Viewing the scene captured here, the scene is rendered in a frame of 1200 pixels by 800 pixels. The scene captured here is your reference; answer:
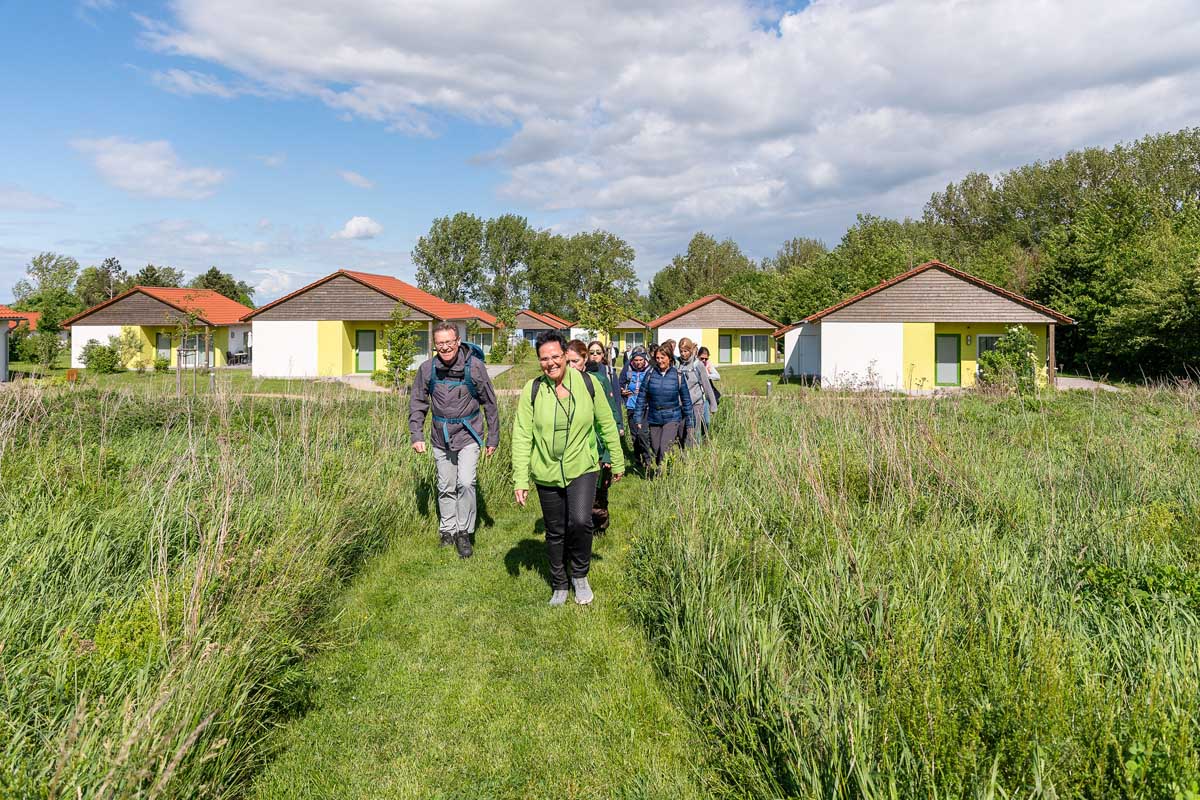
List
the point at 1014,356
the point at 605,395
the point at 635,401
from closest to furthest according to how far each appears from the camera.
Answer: the point at 605,395 → the point at 635,401 → the point at 1014,356

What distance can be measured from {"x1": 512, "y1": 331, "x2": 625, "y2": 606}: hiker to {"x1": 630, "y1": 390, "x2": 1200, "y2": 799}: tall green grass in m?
0.52

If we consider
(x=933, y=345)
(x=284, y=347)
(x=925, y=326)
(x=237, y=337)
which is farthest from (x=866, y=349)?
(x=237, y=337)

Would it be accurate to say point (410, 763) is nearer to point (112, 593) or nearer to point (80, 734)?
point (80, 734)

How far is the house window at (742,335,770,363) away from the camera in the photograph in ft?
169

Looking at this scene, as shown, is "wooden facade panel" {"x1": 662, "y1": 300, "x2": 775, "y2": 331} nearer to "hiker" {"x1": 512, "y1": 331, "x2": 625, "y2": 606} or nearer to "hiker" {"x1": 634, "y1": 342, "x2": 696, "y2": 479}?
"hiker" {"x1": 634, "y1": 342, "x2": 696, "y2": 479}

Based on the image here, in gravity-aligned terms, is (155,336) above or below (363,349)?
above

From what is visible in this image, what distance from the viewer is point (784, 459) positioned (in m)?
6.38

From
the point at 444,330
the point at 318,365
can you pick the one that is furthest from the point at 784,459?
the point at 318,365

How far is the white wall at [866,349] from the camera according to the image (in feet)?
97.4

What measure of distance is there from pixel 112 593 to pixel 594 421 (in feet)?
9.71

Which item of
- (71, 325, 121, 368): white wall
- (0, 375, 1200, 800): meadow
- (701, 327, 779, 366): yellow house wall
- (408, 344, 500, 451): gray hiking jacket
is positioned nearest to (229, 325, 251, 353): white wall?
(71, 325, 121, 368): white wall

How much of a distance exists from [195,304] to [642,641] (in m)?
49.0

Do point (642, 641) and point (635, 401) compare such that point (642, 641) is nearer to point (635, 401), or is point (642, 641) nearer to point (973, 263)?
point (635, 401)

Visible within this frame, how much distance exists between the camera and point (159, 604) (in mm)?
3162
